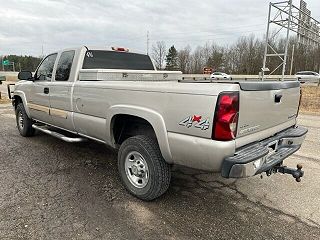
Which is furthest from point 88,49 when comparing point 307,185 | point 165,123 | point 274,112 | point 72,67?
point 307,185

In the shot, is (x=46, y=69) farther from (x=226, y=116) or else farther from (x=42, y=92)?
(x=226, y=116)

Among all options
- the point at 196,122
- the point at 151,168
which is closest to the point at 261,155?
the point at 196,122

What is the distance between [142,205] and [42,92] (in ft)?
10.3

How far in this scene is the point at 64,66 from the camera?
4762 mm

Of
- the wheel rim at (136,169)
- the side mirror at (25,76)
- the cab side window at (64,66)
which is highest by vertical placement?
the cab side window at (64,66)

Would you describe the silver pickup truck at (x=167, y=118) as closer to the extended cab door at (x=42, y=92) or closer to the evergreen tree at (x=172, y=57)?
the extended cab door at (x=42, y=92)

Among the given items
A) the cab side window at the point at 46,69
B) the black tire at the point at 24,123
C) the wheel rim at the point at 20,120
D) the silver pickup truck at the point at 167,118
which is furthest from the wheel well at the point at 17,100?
the silver pickup truck at the point at 167,118

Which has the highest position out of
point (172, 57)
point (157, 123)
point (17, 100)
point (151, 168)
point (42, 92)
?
point (172, 57)

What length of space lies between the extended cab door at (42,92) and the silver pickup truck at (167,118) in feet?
0.52

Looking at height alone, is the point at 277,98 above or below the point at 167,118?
above

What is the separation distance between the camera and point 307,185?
4027 mm

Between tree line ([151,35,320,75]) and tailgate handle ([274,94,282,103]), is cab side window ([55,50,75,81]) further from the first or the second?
tree line ([151,35,320,75])

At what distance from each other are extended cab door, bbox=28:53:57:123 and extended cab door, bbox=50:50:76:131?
237mm

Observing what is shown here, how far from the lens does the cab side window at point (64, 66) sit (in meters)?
4.62
